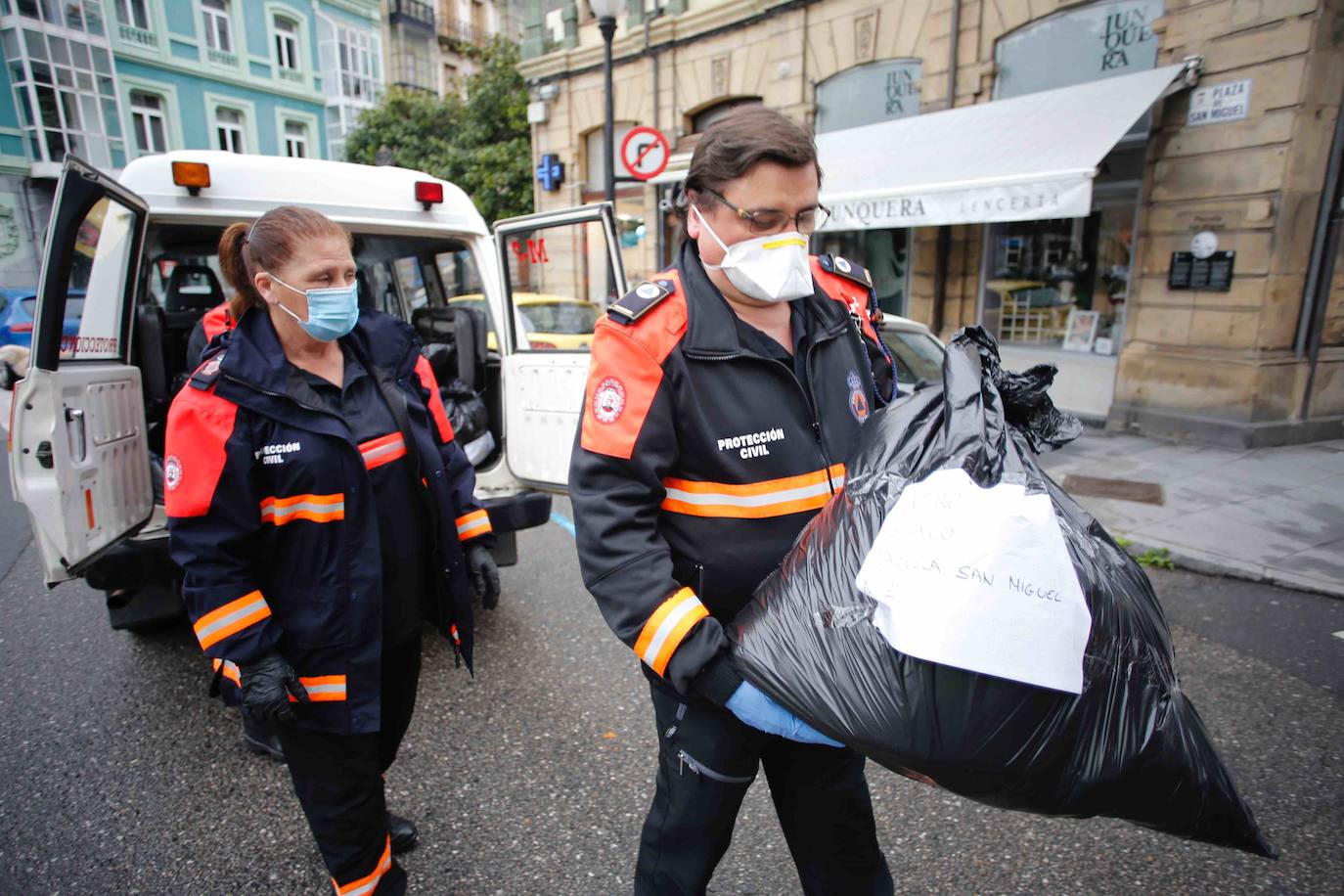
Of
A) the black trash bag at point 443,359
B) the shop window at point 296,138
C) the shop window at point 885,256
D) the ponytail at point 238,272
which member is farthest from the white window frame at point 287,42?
the ponytail at point 238,272

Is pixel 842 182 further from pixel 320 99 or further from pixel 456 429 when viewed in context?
pixel 320 99

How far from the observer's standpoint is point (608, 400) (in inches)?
56.3

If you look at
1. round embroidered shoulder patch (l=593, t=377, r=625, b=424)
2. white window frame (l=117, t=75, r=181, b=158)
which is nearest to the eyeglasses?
round embroidered shoulder patch (l=593, t=377, r=625, b=424)

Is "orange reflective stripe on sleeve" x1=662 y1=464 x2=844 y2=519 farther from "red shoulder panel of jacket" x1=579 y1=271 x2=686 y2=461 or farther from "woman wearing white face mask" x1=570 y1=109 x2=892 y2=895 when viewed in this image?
"red shoulder panel of jacket" x1=579 y1=271 x2=686 y2=461

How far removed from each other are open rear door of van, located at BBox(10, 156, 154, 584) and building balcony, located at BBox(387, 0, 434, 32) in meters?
34.6

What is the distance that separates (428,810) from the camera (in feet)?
8.64

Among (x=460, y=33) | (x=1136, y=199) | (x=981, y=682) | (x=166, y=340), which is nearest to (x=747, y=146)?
(x=981, y=682)

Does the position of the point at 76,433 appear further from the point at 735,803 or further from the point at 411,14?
the point at 411,14

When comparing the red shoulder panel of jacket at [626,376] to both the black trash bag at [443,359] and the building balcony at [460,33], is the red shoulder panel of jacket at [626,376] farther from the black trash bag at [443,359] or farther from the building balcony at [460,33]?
the building balcony at [460,33]

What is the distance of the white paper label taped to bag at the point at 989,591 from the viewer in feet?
3.70

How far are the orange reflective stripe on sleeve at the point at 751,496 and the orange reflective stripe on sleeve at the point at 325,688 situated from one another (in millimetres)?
1001

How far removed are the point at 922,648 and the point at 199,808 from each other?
8.51 ft

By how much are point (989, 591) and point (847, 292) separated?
0.83 meters

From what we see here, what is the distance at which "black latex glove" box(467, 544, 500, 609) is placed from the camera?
2.31 meters
